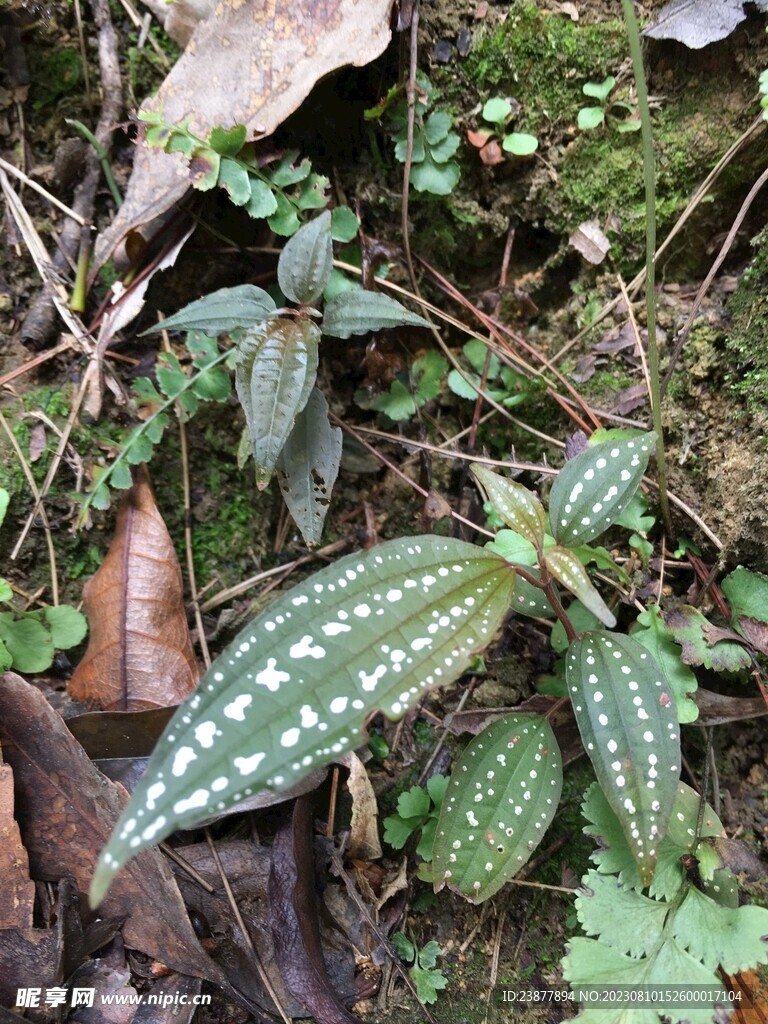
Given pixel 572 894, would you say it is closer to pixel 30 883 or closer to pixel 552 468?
pixel 552 468

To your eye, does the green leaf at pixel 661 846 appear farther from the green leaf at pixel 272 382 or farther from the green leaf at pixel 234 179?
the green leaf at pixel 234 179

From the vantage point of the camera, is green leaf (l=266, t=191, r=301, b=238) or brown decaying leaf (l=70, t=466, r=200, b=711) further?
green leaf (l=266, t=191, r=301, b=238)

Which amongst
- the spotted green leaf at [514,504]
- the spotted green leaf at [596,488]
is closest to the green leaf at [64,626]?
the spotted green leaf at [514,504]

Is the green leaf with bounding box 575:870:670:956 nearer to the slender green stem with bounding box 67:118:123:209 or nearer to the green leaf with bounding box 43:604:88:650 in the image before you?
the green leaf with bounding box 43:604:88:650

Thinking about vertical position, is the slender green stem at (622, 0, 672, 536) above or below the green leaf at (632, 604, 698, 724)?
above

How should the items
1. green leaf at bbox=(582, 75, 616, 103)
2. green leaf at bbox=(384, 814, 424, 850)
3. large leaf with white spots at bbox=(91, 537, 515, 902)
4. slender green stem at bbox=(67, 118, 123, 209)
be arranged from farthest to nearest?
slender green stem at bbox=(67, 118, 123, 209) < green leaf at bbox=(582, 75, 616, 103) < green leaf at bbox=(384, 814, 424, 850) < large leaf with white spots at bbox=(91, 537, 515, 902)

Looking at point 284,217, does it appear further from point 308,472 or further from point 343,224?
point 308,472

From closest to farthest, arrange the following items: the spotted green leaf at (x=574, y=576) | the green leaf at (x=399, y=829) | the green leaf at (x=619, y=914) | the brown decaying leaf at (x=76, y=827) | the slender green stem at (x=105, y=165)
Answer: the spotted green leaf at (x=574, y=576)
the green leaf at (x=619, y=914)
the brown decaying leaf at (x=76, y=827)
the green leaf at (x=399, y=829)
the slender green stem at (x=105, y=165)

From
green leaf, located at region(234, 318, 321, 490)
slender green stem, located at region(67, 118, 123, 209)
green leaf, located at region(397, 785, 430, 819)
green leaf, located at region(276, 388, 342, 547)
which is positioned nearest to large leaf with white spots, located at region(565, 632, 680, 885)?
green leaf, located at region(397, 785, 430, 819)
